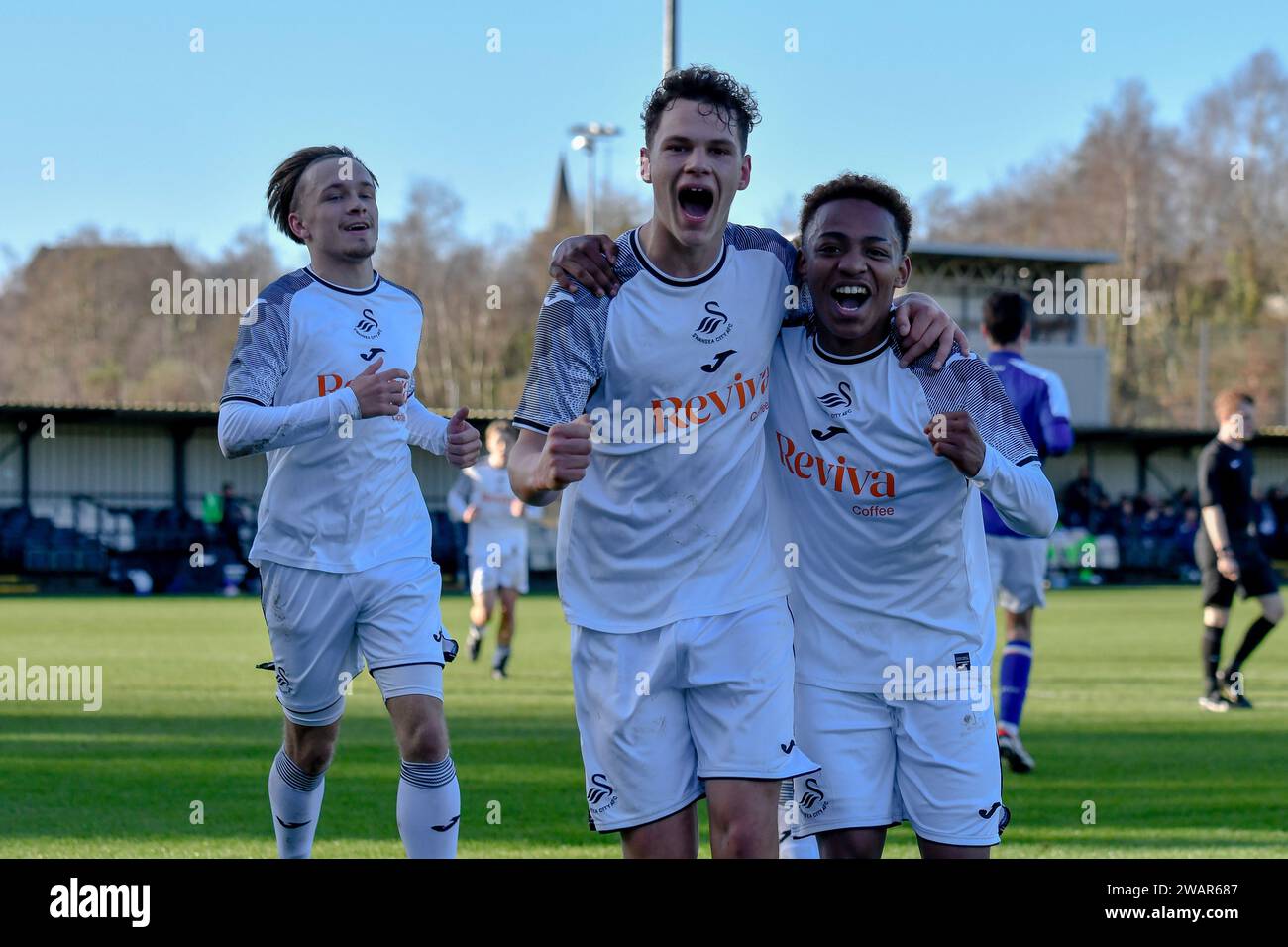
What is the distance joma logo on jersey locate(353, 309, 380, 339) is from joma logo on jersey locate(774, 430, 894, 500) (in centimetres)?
216

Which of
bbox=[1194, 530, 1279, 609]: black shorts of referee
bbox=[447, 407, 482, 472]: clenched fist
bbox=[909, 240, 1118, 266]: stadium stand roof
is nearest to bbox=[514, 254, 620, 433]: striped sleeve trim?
bbox=[447, 407, 482, 472]: clenched fist

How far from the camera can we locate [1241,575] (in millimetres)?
12812

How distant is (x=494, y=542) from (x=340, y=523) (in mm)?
9961

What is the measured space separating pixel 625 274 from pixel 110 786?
5.65 metres

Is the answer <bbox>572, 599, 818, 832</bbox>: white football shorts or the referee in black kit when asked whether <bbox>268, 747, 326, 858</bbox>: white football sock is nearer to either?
<bbox>572, 599, 818, 832</bbox>: white football shorts

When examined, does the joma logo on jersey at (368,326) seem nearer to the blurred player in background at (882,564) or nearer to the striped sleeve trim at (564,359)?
the striped sleeve trim at (564,359)

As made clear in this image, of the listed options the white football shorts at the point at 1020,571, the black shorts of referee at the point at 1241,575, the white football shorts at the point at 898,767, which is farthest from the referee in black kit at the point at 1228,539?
the white football shorts at the point at 898,767

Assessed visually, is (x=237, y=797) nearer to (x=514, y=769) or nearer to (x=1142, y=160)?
(x=514, y=769)

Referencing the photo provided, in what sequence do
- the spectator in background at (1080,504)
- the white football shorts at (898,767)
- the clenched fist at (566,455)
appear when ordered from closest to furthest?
1. the clenched fist at (566,455)
2. the white football shorts at (898,767)
3. the spectator in background at (1080,504)

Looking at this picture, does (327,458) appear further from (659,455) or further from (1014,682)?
(1014,682)

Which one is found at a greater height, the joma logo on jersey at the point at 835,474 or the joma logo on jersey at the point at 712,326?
the joma logo on jersey at the point at 712,326

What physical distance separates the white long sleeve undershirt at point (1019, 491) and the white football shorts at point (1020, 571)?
5139 mm

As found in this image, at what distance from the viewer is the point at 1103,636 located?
68.7 ft

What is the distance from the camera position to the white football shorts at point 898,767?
15.1 ft
